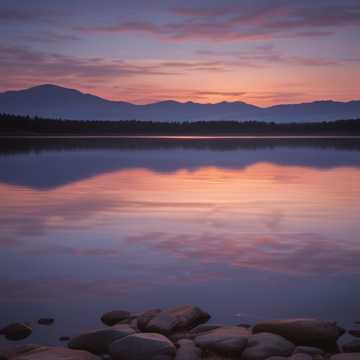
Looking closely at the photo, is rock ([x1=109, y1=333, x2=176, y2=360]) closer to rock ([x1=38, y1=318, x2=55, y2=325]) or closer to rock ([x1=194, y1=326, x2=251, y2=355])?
rock ([x1=194, y1=326, x2=251, y2=355])

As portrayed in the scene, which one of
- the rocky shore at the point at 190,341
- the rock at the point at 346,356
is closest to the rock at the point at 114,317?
the rocky shore at the point at 190,341

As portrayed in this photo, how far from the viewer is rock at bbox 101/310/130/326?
21.8ft

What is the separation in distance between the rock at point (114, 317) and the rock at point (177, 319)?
0.48m

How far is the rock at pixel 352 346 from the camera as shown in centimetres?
572

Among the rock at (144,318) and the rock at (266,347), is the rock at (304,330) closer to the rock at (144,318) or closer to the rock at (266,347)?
the rock at (266,347)

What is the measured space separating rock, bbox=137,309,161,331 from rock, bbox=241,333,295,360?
1.16m

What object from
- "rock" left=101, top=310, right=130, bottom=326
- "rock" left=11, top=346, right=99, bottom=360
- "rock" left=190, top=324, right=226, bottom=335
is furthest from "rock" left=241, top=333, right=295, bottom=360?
"rock" left=101, top=310, right=130, bottom=326

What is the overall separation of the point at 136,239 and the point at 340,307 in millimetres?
4728

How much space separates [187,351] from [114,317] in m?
1.37

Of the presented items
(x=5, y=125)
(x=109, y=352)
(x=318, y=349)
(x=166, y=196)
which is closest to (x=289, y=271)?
(x=318, y=349)

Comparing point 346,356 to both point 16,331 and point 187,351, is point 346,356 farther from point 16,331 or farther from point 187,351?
point 16,331

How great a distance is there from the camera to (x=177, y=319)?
253 inches

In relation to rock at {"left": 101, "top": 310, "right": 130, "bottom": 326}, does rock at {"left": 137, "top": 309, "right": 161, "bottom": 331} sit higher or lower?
higher

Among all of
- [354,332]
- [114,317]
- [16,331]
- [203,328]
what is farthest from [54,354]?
[354,332]
